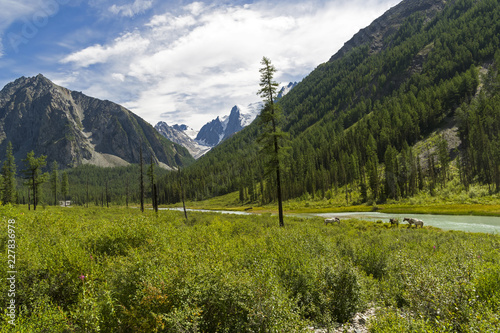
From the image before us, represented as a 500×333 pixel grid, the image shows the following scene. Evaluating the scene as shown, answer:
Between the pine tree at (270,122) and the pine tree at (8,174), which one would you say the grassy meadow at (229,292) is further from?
the pine tree at (8,174)

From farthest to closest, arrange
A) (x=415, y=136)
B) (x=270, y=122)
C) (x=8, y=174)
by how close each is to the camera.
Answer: (x=415, y=136)
(x=8, y=174)
(x=270, y=122)

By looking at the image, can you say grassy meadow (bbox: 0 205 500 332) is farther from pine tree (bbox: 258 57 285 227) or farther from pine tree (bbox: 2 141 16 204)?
pine tree (bbox: 2 141 16 204)

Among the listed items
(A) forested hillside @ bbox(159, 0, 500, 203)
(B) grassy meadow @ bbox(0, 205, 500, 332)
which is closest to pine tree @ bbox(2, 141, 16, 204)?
(A) forested hillside @ bbox(159, 0, 500, 203)

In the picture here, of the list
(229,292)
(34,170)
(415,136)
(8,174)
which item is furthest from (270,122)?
(415,136)

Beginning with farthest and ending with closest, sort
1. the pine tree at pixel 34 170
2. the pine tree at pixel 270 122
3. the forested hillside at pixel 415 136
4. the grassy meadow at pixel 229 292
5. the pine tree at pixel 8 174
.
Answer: the forested hillside at pixel 415 136
the pine tree at pixel 8 174
the pine tree at pixel 34 170
the pine tree at pixel 270 122
the grassy meadow at pixel 229 292

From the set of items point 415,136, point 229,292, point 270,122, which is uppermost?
point 415,136

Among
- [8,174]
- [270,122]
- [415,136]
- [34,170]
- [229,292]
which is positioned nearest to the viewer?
[229,292]

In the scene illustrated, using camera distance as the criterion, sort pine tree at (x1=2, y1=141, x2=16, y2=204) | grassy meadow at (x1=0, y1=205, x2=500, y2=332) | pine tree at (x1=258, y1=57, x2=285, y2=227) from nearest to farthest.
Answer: grassy meadow at (x1=0, y1=205, x2=500, y2=332) < pine tree at (x1=258, y1=57, x2=285, y2=227) < pine tree at (x1=2, y1=141, x2=16, y2=204)

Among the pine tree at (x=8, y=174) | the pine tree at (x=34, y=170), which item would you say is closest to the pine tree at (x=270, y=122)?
the pine tree at (x=34, y=170)

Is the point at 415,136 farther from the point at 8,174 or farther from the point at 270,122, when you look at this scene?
the point at 8,174

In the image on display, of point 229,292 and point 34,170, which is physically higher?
point 34,170

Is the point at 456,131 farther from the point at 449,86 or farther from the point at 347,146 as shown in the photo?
the point at 347,146

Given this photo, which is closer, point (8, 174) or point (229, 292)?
point (229, 292)

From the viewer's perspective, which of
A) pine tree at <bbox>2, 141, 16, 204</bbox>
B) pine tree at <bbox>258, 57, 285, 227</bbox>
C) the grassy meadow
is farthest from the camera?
pine tree at <bbox>2, 141, 16, 204</bbox>
